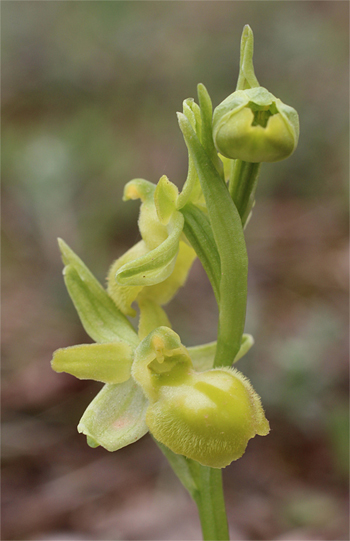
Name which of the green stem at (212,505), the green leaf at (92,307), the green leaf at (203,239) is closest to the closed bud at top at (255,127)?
the green leaf at (203,239)

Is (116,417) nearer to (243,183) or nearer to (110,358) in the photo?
(110,358)

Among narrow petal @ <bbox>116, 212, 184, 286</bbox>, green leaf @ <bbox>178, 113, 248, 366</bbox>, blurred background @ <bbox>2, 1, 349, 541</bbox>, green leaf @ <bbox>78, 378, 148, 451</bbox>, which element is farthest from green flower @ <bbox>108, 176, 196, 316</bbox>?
blurred background @ <bbox>2, 1, 349, 541</bbox>

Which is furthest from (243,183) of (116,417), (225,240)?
(116,417)

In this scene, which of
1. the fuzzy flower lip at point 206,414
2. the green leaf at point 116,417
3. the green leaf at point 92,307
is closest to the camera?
the fuzzy flower lip at point 206,414

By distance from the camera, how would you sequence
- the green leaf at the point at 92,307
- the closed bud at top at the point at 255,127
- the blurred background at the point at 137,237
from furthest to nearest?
the blurred background at the point at 137,237
the green leaf at the point at 92,307
the closed bud at top at the point at 255,127

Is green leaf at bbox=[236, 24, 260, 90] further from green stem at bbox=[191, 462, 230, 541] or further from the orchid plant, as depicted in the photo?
green stem at bbox=[191, 462, 230, 541]

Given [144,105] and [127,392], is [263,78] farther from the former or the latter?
[127,392]

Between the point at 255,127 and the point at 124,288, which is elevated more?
the point at 255,127

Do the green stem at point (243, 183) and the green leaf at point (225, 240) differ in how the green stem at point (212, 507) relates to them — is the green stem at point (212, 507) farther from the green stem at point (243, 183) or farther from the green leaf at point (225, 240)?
the green stem at point (243, 183)
